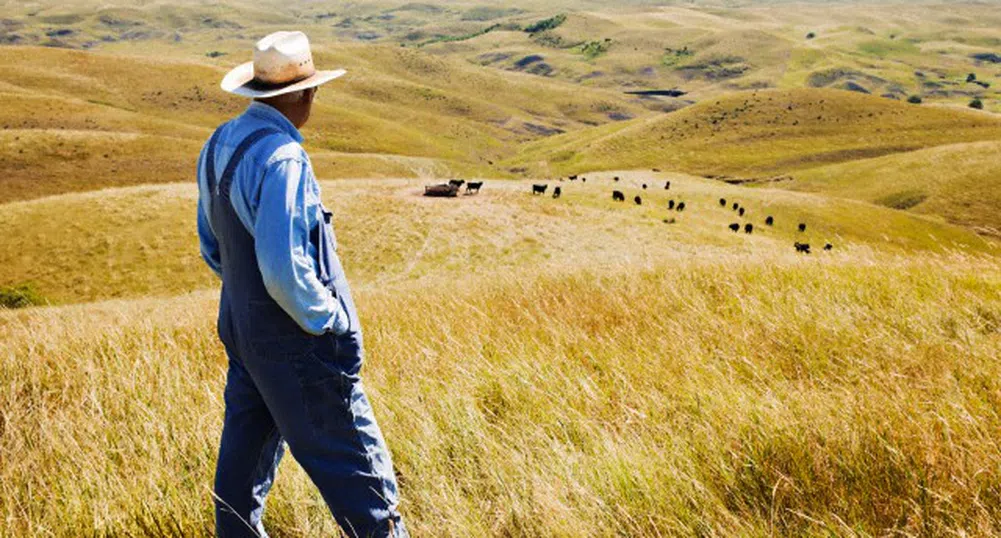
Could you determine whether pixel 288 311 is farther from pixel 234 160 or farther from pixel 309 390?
pixel 234 160

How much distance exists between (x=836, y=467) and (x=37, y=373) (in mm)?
6049

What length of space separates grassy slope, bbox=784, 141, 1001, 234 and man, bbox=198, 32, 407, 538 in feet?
263

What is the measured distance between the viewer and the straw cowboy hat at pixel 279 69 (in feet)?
9.62

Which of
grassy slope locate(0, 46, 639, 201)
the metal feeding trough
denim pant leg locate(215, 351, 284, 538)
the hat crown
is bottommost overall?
grassy slope locate(0, 46, 639, 201)

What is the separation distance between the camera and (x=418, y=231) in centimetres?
3625

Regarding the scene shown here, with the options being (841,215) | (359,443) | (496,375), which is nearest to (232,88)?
(359,443)

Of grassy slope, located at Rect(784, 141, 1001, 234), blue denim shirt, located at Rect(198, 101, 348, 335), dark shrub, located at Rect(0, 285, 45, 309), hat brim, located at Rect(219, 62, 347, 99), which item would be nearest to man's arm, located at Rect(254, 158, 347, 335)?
blue denim shirt, located at Rect(198, 101, 348, 335)

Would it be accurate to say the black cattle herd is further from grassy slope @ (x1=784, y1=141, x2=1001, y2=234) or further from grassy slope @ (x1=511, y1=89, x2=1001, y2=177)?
grassy slope @ (x1=511, y1=89, x2=1001, y2=177)

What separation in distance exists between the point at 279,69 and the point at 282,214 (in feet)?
2.79

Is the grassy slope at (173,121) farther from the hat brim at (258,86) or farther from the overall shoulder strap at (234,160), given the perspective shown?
the overall shoulder strap at (234,160)

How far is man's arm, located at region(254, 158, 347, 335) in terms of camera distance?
2557 millimetres

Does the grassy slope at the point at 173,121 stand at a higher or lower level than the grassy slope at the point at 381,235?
lower

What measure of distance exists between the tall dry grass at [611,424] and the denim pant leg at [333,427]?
292 mm

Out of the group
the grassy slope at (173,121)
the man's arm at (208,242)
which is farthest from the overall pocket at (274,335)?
the grassy slope at (173,121)
